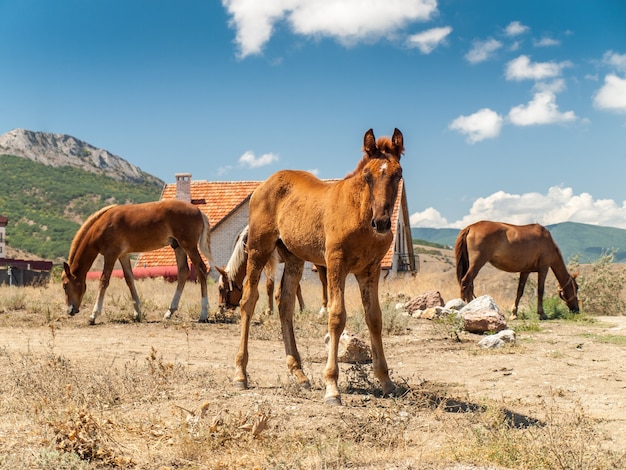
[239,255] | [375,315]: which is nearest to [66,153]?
[239,255]

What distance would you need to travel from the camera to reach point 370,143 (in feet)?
20.2

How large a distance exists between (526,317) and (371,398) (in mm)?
10718

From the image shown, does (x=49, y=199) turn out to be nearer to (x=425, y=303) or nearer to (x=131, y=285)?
Answer: (x=131, y=285)

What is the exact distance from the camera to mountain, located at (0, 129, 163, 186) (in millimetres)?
130500

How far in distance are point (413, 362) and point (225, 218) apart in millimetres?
22451

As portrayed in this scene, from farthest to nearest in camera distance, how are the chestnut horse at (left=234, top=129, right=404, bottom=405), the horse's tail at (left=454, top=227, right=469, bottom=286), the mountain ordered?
1. the mountain
2. the horse's tail at (left=454, top=227, right=469, bottom=286)
3. the chestnut horse at (left=234, top=129, right=404, bottom=405)

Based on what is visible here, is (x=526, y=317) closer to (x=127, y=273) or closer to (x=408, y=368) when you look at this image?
(x=408, y=368)

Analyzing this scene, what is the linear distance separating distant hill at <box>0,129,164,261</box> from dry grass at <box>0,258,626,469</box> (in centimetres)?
6882

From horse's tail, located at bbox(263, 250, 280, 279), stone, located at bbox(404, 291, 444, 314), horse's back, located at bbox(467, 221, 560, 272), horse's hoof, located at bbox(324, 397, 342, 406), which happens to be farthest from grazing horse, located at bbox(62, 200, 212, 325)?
horse's hoof, located at bbox(324, 397, 342, 406)

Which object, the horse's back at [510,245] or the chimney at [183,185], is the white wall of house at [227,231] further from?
the horse's back at [510,245]

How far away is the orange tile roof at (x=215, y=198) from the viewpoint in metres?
30.9

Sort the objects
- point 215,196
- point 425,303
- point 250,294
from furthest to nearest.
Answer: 1. point 215,196
2. point 425,303
3. point 250,294

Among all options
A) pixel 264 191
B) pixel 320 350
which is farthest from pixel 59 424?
pixel 320 350

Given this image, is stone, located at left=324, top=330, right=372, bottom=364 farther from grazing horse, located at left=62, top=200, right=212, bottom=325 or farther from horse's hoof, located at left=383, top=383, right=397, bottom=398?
grazing horse, located at left=62, top=200, right=212, bottom=325
